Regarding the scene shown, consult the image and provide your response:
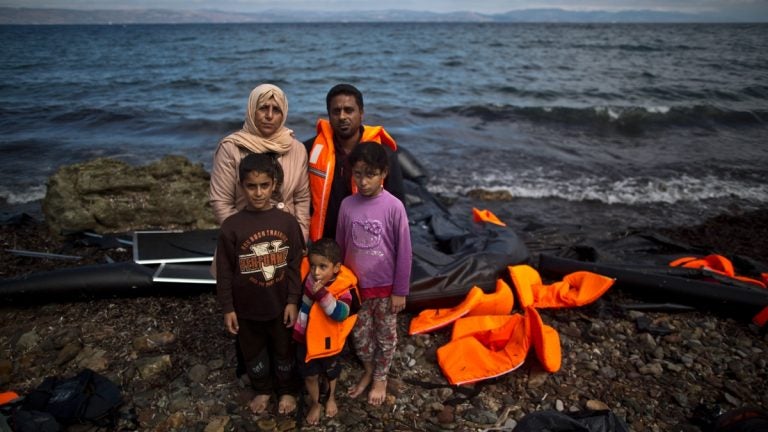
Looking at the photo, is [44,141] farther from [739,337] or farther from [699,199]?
[699,199]

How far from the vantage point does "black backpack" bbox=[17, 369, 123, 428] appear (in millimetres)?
2598

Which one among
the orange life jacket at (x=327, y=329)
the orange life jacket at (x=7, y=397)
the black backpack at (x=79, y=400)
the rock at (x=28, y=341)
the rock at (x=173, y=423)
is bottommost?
the rock at (x=173, y=423)

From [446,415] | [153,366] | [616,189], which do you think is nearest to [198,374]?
[153,366]

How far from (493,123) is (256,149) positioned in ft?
41.6

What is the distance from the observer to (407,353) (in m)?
3.54

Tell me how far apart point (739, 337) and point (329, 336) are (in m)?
3.61

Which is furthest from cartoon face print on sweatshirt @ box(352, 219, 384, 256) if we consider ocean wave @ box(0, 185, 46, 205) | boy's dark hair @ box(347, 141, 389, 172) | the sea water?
ocean wave @ box(0, 185, 46, 205)

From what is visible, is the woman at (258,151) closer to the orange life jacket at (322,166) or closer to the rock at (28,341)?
the orange life jacket at (322,166)

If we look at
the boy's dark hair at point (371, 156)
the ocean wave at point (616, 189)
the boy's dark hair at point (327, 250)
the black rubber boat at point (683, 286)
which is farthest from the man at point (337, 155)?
the ocean wave at point (616, 189)

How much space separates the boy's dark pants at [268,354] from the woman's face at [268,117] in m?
1.17

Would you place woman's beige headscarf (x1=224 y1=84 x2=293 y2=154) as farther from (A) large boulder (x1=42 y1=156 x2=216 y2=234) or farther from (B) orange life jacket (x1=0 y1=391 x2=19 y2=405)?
(A) large boulder (x1=42 y1=156 x2=216 y2=234)

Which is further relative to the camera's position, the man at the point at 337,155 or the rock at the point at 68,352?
the rock at the point at 68,352

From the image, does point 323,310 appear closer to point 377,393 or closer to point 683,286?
point 377,393

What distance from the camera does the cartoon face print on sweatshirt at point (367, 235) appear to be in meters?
2.69
